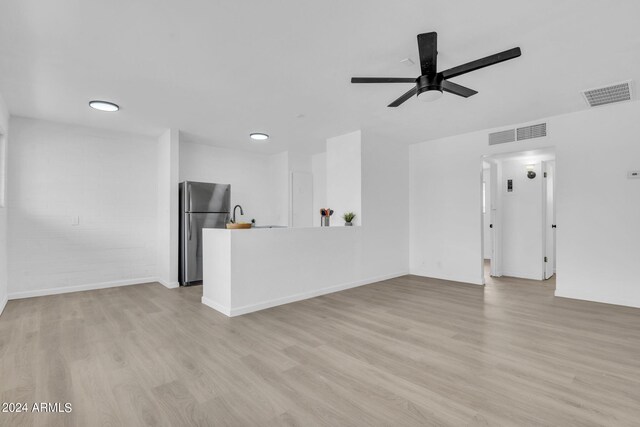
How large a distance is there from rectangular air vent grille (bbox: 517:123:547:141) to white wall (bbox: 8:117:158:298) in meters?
6.04

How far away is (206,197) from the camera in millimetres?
5445

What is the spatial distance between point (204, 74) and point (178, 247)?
10.2ft

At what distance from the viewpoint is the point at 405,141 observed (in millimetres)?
5891

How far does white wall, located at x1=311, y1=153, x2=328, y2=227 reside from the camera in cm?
694

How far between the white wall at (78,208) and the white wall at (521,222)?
6541 mm

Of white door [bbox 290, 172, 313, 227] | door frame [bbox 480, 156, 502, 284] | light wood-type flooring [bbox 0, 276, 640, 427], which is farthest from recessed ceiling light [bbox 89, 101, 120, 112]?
door frame [bbox 480, 156, 502, 284]

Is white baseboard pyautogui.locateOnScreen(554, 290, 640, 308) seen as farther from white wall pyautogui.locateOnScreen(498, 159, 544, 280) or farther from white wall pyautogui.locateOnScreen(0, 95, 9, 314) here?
white wall pyautogui.locateOnScreen(0, 95, 9, 314)

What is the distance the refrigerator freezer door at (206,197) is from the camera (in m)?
5.27

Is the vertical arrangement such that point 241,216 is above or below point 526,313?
above

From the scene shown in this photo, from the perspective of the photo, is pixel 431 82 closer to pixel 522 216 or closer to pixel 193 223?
pixel 193 223

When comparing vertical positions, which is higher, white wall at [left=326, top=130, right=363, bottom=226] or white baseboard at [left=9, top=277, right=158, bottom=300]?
white wall at [left=326, top=130, right=363, bottom=226]

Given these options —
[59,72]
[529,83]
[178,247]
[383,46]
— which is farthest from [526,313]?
[59,72]

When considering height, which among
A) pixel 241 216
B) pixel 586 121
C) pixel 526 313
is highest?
pixel 586 121

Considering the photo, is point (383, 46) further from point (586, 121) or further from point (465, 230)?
point (465, 230)
